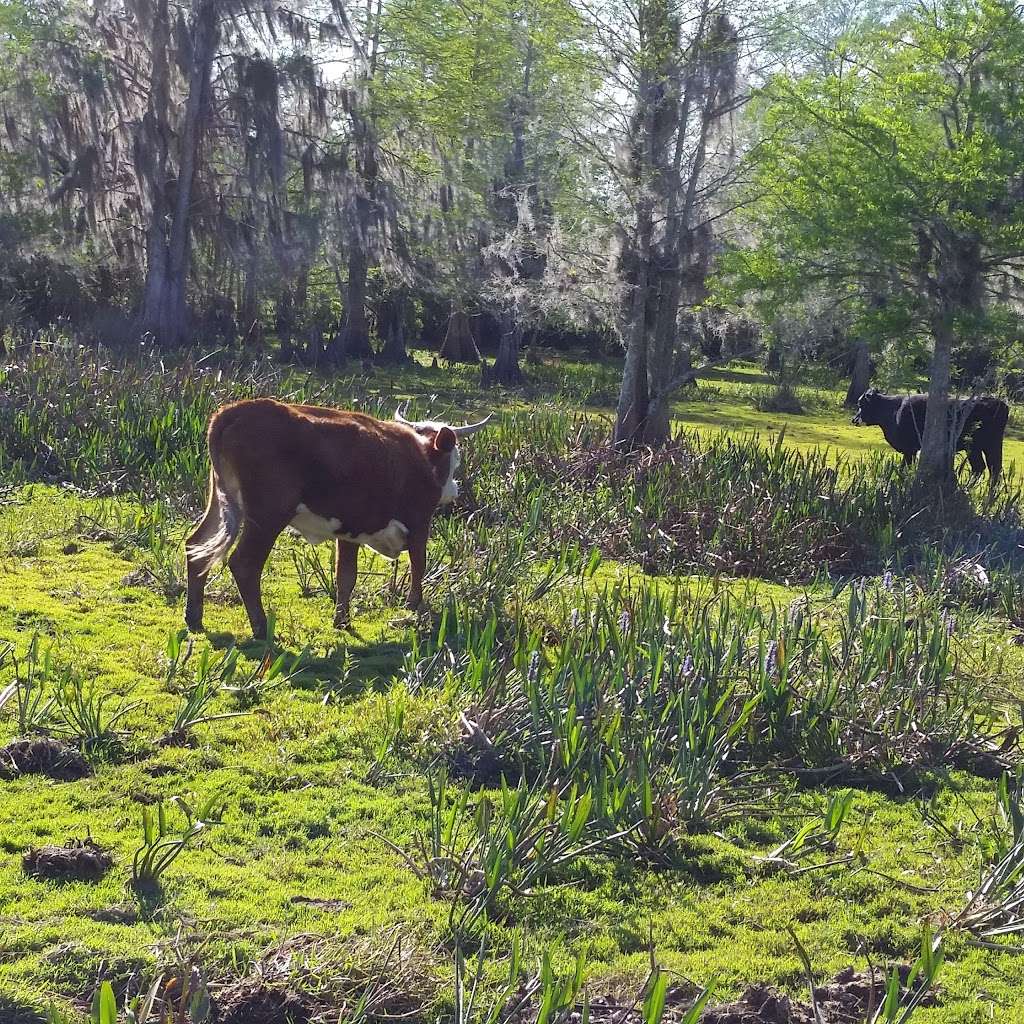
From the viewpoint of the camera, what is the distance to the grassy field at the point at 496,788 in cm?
386

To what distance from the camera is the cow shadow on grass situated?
21.9 ft

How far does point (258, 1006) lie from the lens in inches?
138

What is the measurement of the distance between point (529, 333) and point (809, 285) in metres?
21.1

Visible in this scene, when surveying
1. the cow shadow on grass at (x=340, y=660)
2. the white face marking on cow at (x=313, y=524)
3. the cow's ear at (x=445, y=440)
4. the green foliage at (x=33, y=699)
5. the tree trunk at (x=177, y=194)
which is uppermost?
the tree trunk at (x=177, y=194)

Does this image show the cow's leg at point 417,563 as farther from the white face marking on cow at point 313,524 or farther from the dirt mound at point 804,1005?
the dirt mound at point 804,1005

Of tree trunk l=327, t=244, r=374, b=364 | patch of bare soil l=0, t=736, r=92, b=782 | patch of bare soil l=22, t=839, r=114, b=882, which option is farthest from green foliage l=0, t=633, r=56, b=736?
tree trunk l=327, t=244, r=374, b=364

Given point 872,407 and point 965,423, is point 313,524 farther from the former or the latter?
point 872,407

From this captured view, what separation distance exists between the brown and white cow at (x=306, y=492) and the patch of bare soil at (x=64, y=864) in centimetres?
299

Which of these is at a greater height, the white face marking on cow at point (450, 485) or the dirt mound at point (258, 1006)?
the white face marking on cow at point (450, 485)

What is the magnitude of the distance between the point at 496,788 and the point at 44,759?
1.81 m

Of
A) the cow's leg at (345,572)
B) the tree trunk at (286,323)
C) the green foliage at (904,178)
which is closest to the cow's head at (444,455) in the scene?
the cow's leg at (345,572)

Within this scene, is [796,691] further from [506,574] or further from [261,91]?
[261,91]

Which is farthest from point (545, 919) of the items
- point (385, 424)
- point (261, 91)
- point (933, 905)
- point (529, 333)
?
point (529, 333)

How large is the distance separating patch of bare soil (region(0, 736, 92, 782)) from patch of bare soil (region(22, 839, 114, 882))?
2.74 ft
